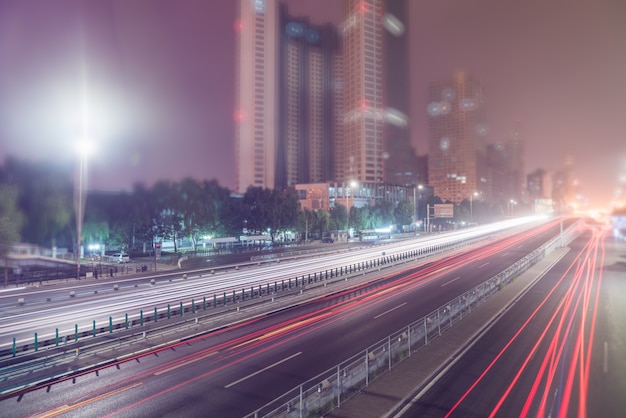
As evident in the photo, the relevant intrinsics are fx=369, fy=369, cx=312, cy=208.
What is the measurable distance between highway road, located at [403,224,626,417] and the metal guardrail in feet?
6.83

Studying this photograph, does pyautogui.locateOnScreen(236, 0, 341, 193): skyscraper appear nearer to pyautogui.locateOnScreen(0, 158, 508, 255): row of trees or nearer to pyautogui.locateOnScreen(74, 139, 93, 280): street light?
pyautogui.locateOnScreen(0, 158, 508, 255): row of trees

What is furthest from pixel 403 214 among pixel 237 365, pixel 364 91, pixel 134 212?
pixel 237 365

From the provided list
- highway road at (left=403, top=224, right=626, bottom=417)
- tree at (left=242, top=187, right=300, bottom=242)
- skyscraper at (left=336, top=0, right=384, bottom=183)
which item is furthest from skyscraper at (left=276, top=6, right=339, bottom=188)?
highway road at (left=403, top=224, right=626, bottom=417)

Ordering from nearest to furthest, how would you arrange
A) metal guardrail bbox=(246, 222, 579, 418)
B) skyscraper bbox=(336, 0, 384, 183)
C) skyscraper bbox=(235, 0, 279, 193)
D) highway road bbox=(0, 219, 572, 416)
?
metal guardrail bbox=(246, 222, 579, 418)
highway road bbox=(0, 219, 572, 416)
skyscraper bbox=(235, 0, 279, 193)
skyscraper bbox=(336, 0, 384, 183)

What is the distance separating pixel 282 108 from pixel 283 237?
4161 inches

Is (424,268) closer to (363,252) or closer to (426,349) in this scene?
(363,252)

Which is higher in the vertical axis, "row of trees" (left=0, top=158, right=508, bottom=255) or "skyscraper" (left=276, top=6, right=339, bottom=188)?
"skyscraper" (left=276, top=6, right=339, bottom=188)

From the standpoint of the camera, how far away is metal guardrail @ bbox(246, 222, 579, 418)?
1246cm

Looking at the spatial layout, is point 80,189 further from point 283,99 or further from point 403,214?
point 283,99

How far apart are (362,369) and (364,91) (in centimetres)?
15801

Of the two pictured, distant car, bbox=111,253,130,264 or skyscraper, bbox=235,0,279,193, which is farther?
skyscraper, bbox=235,0,279,193

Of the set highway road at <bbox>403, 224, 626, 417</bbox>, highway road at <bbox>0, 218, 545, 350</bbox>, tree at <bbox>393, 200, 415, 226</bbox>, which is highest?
tree at <bbox>393, 200, 415, 226</bbox>

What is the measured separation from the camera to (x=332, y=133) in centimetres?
19662

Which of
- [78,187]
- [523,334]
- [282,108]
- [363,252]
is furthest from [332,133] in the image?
[523,334]
